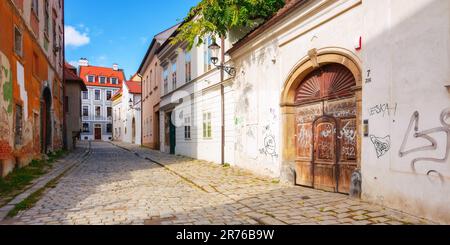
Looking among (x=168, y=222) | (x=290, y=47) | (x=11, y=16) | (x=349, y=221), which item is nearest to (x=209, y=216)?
(x=168, y=222)

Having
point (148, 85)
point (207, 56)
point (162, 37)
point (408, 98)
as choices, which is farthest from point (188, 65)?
point (408, 98)

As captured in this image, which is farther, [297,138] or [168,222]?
[297,138]

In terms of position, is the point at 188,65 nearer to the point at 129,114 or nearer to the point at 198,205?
the point at 198,205

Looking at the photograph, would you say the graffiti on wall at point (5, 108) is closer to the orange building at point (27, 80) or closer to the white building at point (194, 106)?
the orange building at point (27, 80)

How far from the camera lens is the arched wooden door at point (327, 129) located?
6646 mm

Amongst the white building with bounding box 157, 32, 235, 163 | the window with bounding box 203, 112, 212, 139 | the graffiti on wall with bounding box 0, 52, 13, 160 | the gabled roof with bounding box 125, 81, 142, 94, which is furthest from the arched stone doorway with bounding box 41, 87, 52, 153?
the gabled roof with bounding box 125, 81, 142, 94

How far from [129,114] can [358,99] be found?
38.4 m

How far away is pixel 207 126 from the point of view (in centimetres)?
1480

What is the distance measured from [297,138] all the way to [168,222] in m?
4.39

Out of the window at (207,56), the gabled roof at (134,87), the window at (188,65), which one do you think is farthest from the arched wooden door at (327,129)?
the gabled roof at (134,87)

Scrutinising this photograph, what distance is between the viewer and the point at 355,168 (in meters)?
6.39

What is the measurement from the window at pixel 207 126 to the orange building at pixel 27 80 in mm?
6597

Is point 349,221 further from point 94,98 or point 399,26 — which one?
point 94,98
